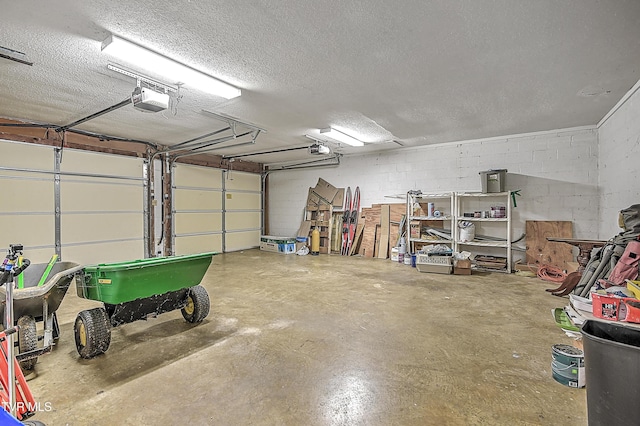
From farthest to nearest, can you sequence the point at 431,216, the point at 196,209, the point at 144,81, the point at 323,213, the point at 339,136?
the point at 323,213, the point at 196,209, the point at 431,216, the point at 339,136, the point at 144,81

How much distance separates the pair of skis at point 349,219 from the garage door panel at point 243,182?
2.96m

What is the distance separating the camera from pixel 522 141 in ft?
18.8

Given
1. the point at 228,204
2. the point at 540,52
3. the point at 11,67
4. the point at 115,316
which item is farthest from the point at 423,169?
the point at 11,67

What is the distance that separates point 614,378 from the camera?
134 centimetres

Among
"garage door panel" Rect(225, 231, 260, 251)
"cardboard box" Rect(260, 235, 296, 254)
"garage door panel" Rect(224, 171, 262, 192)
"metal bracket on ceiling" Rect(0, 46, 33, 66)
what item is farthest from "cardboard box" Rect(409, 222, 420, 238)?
"metal bracket on ceiling" Rect(0, 46, 33, 66)

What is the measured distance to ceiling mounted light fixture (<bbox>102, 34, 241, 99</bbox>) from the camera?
8.16 ft

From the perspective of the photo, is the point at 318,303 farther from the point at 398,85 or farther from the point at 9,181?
the point at 9,181

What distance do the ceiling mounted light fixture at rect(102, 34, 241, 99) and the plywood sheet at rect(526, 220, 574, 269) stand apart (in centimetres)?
555

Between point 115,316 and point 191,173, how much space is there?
17.8 feet

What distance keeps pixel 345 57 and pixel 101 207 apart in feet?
18.5

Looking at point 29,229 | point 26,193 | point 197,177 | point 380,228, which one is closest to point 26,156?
point 26,193

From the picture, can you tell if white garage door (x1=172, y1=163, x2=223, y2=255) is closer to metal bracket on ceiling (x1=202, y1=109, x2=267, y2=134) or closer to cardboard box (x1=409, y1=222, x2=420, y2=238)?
metal bracket on ceiling (x1=202, y1=109, x2=267, y2=134)

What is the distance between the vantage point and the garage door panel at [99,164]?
216 inches

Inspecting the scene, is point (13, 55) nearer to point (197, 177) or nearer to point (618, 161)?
point (197, 177)
